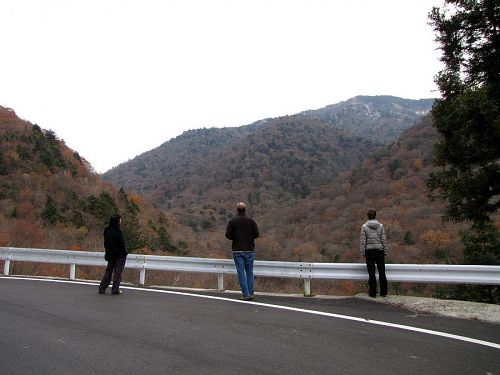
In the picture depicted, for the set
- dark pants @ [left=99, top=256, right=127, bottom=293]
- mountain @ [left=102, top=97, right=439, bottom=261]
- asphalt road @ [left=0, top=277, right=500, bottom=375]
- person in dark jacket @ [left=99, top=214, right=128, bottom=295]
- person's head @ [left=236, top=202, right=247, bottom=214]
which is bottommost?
asphalt road @ [left=0, top=277, right=500, bottom=375]

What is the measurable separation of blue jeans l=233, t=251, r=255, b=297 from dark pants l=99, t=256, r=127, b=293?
2401 millimetres

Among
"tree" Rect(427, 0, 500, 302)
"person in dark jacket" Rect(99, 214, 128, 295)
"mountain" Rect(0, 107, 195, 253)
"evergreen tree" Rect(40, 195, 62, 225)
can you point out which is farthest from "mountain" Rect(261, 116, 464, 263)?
"person in dark jacket" Rect(99, 214, 128, 295)

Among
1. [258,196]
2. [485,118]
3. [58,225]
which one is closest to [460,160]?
[485,118]

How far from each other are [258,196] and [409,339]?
137m

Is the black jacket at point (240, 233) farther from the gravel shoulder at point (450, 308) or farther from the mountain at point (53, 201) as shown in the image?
the mountain at point (53, 201)

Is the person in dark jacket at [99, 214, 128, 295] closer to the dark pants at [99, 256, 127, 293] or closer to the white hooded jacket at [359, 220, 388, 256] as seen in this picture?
the dark pants at [99, 256, 127, 293]

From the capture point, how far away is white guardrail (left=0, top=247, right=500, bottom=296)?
800 centimetres

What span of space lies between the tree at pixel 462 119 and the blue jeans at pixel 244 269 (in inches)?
350

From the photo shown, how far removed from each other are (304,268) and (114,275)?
376cm

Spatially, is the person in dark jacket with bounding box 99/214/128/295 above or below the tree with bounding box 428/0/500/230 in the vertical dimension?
below

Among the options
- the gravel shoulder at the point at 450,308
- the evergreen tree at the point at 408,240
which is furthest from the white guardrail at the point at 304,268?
the evergreen tree at the point at 408,240

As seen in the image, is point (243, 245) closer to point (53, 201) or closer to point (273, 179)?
point (53, 201)

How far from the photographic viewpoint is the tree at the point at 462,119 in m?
14.4

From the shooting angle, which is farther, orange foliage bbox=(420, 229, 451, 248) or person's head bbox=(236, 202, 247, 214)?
orange foliage bbox=(420, 229, 451, 248)
